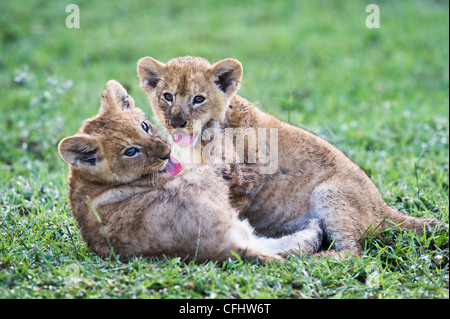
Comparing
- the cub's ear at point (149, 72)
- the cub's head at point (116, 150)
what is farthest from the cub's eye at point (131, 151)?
the cub's ear at point (149, 72)

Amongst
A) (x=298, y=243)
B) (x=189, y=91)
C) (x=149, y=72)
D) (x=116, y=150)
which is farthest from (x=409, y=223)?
(x=149, y=72)

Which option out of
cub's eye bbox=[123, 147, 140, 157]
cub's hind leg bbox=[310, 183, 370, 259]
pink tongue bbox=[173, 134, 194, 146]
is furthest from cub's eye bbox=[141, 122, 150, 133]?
cub's hind leg bbox=[310, 183, 370, 259]

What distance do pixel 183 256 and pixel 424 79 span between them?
7760mm

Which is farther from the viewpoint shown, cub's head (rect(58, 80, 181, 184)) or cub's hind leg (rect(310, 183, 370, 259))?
cub's hind leg (rect(310, 183, 370, 259))

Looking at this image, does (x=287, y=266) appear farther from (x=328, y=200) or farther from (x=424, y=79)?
(x=424, y=79)

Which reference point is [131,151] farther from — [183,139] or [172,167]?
[183,139]

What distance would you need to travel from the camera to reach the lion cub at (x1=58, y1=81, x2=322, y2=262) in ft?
14.5

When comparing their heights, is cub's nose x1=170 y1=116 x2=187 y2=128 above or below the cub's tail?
above

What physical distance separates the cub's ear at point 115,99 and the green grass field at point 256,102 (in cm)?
122

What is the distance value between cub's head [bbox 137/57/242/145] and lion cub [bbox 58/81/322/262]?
340mm

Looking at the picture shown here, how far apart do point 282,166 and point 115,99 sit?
1.70m

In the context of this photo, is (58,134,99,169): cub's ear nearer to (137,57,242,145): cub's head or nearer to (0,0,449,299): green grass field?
(0,0,449,299): green grass field

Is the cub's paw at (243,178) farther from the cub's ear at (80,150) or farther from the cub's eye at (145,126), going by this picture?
the cub's ear at (80,150)

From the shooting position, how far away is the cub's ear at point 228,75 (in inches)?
217
